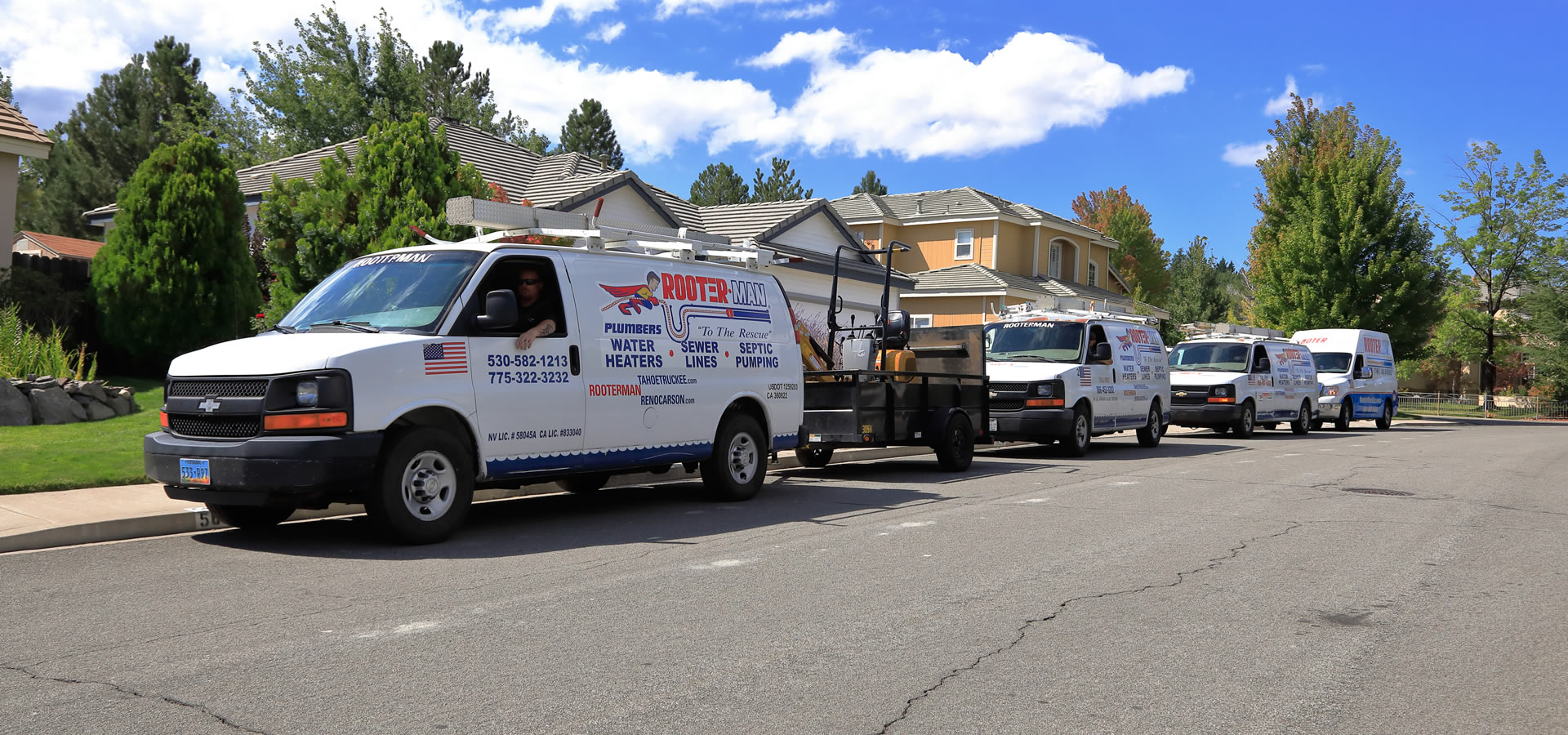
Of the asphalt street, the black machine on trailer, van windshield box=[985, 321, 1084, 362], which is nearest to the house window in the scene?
van windshield box=[985, 321, 1084, 362]

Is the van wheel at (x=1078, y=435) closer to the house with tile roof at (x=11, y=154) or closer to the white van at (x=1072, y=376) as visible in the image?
the white van at (x=1072, y=376)

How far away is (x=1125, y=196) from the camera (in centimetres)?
6681

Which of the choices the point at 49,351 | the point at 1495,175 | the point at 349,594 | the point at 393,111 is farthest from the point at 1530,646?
the point at 1495,175

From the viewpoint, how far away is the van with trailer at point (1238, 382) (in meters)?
24.4

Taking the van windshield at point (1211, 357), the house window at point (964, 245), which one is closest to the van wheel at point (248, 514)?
the van windshield at point (1211, 357)

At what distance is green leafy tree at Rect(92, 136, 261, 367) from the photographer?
664 inches

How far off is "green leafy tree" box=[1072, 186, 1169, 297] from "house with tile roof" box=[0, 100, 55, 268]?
5385cm

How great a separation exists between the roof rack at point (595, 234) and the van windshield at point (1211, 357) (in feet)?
54.6

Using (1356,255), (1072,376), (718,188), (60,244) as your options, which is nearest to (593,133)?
(718,188)

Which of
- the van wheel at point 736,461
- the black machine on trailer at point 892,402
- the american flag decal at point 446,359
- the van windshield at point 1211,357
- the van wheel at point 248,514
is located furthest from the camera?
the van windshield at point 1211,357

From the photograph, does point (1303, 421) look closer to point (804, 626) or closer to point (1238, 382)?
point (1238, 382)

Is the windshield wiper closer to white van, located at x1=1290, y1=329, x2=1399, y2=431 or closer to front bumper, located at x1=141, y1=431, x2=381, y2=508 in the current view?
front bumper, located at x1=141, y1=431, x2=381, y2=508

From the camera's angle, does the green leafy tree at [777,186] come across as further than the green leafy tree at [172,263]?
Yes

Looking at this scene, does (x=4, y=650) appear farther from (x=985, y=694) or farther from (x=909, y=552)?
(x=909, y=552)
